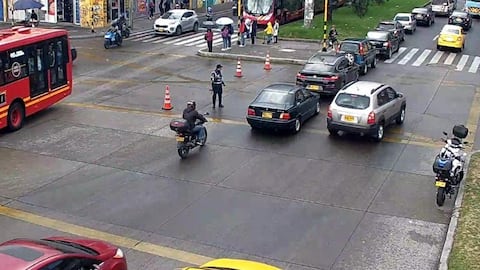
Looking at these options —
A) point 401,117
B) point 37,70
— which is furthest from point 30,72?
→ point 401,117

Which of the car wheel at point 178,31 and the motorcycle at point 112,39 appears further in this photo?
the car wheel at point 178,31

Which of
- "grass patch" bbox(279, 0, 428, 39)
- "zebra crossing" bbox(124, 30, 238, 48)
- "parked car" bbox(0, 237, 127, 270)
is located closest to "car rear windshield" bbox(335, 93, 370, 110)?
"parked car" bbox(0, 237, 127, 270)

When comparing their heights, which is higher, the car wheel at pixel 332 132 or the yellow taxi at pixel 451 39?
the yellow taxi at pixel 451 39

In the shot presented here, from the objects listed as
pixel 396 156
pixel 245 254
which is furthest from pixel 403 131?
pixel 245 254

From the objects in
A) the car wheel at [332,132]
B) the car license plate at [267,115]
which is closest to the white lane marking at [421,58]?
the car wheel at [332,132]

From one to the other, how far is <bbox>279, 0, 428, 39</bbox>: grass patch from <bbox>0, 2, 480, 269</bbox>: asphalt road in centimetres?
1854

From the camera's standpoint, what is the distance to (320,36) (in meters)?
43.9

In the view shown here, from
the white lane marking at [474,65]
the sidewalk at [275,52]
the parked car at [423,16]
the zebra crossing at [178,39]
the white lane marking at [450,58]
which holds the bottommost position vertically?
the white lane marking at [474,65]

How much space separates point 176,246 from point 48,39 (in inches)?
499

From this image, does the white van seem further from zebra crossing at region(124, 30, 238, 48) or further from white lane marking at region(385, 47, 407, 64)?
zebra crossing at region(124, 30, 238, 48)

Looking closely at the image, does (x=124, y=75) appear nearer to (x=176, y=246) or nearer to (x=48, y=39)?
(x=48, y=39)

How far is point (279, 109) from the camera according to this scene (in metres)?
21.0

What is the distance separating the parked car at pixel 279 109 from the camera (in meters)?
21.0

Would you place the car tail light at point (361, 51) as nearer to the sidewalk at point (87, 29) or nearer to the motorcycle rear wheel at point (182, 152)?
the motorcycle rear wheel at point (182, 152)
